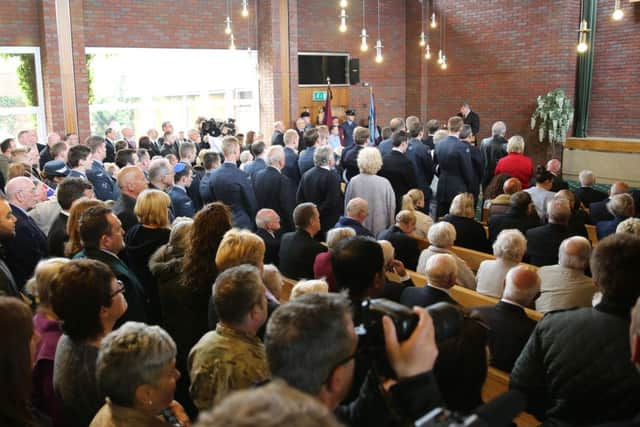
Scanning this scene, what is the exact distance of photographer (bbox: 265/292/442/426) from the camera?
1589 millimetres

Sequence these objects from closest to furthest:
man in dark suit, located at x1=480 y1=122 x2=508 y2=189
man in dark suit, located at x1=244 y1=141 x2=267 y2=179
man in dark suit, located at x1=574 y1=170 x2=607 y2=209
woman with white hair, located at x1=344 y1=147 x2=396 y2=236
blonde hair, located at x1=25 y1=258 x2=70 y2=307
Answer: blonde hair, located at x1=25 y1=258 x2=70 y2=307, woman with white hair, located at x1=344 y1=147 x2=396 y2=236, man in dark suit, located at x1=574 y1=170 x2=607 y2=209, man in dark suit, located at x1=244 y1=141 x2=267 y2=179, man in dark suit, located at x1=480 y1=122 x2=508 y2=189

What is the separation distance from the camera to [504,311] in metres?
3.32

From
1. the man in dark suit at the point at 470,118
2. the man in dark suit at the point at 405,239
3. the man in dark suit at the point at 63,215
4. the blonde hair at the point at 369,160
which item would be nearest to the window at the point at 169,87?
the man in dark suit at the point at 470,118

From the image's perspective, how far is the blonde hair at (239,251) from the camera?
3.03 metres

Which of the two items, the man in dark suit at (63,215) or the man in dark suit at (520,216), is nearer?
the man in dark suit at (63,215)

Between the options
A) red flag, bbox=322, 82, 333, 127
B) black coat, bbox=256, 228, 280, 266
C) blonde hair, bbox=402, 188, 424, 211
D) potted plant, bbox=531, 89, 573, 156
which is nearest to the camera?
black coat, bbox=256, 228, 280, 266

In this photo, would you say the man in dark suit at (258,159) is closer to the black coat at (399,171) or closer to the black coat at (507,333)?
the black coat at (399,171)

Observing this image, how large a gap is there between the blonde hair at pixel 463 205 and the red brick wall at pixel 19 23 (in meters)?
8.80

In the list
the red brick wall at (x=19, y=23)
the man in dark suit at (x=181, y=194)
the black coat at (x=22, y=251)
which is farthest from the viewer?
the red brick wall at (x=19, y=23)

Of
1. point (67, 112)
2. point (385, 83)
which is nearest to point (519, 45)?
point (385, 83)

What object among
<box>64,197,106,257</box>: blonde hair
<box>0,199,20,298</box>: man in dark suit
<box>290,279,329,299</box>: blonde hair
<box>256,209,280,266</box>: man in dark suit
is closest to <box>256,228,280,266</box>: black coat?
<box>256,209,280,266</box>: man in dark suit

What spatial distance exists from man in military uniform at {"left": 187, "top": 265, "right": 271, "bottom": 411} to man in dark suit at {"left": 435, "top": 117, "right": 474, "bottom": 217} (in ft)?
19.6

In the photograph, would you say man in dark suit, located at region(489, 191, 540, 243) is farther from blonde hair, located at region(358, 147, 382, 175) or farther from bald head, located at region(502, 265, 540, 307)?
bald head, located at region(502, 265, 540, 307)

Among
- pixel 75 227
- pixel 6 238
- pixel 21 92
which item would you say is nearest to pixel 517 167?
pixel 75 227
